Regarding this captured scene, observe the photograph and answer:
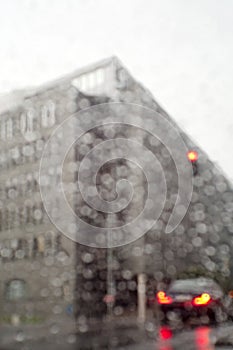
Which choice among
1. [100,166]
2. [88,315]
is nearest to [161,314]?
[88,315]

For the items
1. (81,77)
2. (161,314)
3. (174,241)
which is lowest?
(161,314)

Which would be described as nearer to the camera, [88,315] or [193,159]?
[193,159]

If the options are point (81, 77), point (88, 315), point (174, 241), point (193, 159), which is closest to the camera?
point (193, 159)

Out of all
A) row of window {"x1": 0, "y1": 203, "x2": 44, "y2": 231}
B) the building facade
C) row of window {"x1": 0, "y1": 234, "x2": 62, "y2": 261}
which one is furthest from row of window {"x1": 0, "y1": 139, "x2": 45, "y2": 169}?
row of window {"x1": 0, "y1": 234, "x2": 62, "y2": 261}

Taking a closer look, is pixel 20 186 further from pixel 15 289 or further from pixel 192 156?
pixel 192 156

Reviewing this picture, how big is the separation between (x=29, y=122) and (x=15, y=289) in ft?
39.8

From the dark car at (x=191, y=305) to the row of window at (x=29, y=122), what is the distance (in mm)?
30178

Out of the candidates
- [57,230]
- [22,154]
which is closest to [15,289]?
[57,230]

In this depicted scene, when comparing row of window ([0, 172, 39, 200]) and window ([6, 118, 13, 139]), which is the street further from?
window ([6, 118, 13, 139])

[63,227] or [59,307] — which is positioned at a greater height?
[63,227]

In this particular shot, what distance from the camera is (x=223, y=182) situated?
66.3 m

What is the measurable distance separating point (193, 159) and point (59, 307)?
29914 mm

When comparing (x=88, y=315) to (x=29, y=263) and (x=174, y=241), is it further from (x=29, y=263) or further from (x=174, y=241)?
(x=174, y=241)

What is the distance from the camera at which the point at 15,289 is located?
4294cm
